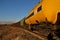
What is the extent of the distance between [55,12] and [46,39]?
8.09ft

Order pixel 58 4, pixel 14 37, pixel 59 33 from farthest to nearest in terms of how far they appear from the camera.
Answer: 1. pixel 14 37
2. pixel 58 4
3. pixel 59 33

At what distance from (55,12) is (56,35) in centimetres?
171

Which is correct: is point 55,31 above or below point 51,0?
below

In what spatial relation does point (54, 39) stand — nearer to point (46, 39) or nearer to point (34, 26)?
point (46, 39)

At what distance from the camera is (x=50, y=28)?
36.8 ft

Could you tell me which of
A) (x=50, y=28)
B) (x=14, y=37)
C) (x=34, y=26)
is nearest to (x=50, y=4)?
(x=50, y=28)

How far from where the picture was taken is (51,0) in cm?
1198

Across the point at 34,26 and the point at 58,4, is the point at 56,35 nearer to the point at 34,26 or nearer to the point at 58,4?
the point at 58,4

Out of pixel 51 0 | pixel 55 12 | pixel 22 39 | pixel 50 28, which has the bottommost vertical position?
pixel 22 39

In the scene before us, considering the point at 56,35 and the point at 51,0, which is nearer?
the point at 56,35

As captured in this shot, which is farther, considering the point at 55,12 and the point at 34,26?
the point at 34,26

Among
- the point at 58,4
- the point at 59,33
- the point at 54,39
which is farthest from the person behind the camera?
the point at 58,4

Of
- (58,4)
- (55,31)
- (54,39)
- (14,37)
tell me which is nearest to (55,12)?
(58,4)

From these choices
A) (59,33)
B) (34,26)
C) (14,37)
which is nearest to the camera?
(59,33)
